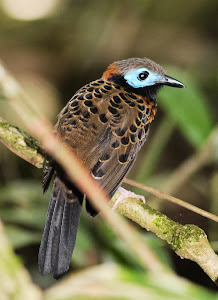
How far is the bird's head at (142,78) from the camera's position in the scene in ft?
9.71

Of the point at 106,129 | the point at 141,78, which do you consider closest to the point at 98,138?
the point at 106,129

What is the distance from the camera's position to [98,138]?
8.23 feet

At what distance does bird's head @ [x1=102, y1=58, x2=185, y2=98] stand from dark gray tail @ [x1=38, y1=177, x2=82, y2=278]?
3.03 ft

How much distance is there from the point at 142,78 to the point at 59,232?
1.27 metres

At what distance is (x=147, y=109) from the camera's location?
286 cm

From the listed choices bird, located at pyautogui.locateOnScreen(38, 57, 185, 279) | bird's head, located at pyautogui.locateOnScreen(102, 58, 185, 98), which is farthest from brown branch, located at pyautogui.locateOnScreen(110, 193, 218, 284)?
bird's head, located at pyautogui.locateOnScreen(102, 58, 185, 98)

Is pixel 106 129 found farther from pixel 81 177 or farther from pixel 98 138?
pixel 81 177

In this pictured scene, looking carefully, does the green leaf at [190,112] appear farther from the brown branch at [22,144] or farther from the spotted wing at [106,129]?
the brown branch at [22,144]

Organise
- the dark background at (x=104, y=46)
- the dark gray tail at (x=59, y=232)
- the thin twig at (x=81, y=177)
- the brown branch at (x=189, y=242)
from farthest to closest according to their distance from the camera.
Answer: the dark background at (x=104, y=46), the dark gray tail at (x=59, y=232), the brown branch at (x=189, y=242), the thin twig at (x=81, y=177)

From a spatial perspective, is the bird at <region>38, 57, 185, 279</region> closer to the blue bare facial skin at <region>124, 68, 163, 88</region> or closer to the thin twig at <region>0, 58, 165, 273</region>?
the blue bare facial skin at <region>124, 68, 163, 88</region>

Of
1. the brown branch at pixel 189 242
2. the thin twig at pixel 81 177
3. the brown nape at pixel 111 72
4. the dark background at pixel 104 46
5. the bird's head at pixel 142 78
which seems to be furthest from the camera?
the dark background at pixel 104 46

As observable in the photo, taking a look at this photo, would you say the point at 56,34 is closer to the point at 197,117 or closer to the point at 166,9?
the point at 166,9

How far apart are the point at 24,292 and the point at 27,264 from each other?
327 centimetres

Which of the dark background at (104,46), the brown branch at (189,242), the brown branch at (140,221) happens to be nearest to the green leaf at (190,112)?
the brown branch at (140,221)
